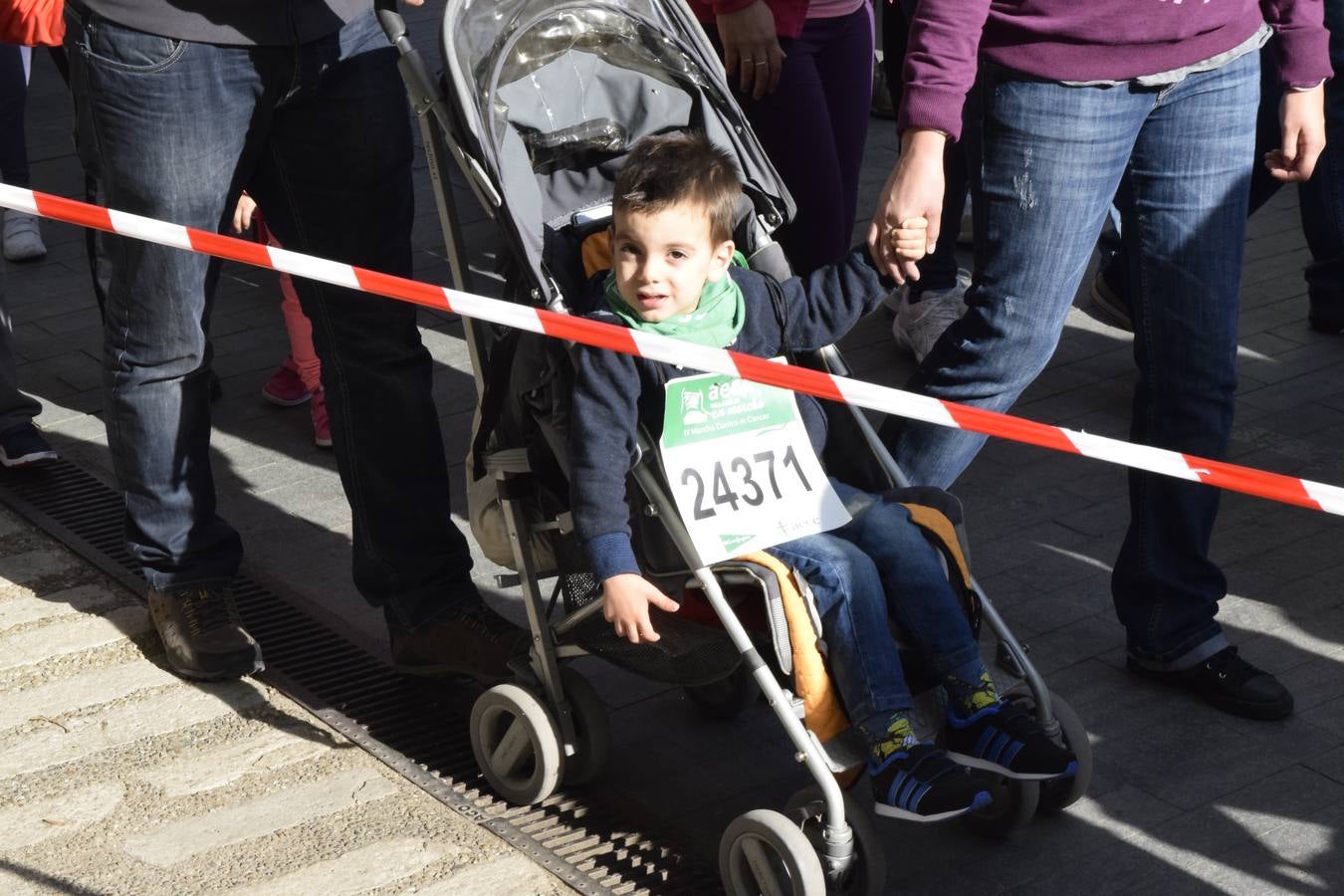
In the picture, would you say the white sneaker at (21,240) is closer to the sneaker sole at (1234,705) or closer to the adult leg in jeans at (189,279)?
the adult leg in jeans at (189,279)

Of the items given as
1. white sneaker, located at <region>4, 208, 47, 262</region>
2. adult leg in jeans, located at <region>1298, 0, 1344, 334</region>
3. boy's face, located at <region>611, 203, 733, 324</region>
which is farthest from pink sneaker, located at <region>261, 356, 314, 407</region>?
adult leg in jeans, located at <region>1298, 0, 1344, 334</region>

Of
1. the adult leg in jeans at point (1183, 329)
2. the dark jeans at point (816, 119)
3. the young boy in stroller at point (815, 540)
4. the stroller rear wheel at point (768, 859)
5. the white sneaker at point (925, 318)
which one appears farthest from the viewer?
the white sneaker at point (925, 318)

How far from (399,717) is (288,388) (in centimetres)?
195

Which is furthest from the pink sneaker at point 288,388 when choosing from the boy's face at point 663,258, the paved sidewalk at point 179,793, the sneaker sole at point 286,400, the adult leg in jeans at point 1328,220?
the adult leg in jeans at point 1328,220

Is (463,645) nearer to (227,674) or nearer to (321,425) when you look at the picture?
(227,674)

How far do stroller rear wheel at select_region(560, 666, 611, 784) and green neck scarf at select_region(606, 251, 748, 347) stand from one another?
732 millimetres

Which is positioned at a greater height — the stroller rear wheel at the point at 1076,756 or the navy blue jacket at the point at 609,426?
the navy blue jacket at the point at 609,426

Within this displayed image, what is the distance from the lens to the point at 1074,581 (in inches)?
168

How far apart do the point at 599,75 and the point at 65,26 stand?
3.55 ft

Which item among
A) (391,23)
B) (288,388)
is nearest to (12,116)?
(288,388)

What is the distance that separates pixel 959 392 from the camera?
355cm

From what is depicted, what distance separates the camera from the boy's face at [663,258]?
3.14 meters

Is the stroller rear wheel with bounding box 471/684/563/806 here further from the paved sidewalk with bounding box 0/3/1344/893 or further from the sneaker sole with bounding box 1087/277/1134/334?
the sneaker sole with bounding box 1087/277/1134/334

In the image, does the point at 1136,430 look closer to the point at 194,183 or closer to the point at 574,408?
the point at 574,408
